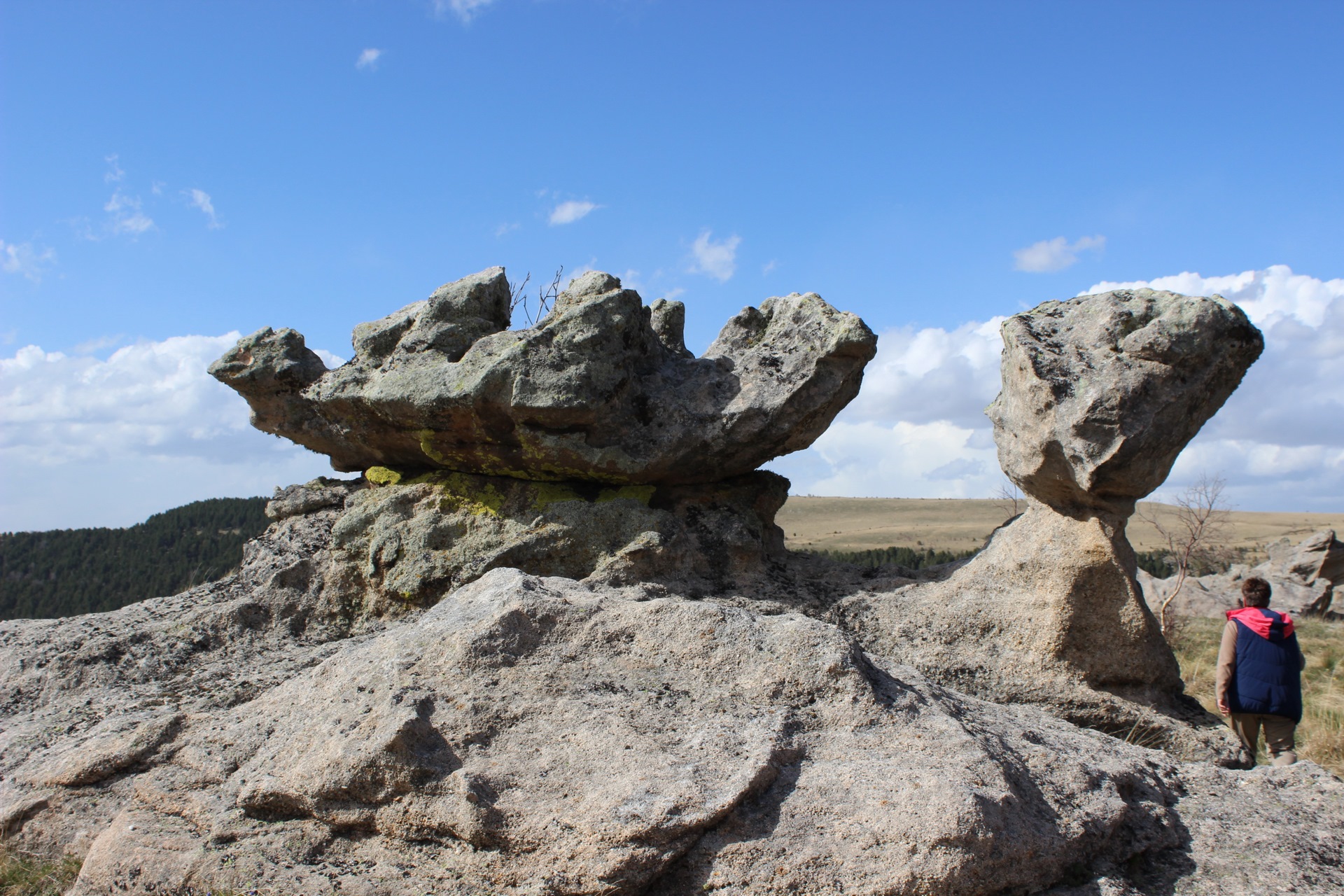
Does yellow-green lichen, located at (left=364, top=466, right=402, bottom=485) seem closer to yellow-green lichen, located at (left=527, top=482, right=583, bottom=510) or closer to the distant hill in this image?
yellow-green lichen, located at (left=527, top=482, right=583, bottom=510)

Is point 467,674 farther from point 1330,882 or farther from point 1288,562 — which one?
point 1288,562

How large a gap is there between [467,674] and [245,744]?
1416mm

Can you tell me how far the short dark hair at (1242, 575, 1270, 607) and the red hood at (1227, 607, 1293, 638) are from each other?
47 mm

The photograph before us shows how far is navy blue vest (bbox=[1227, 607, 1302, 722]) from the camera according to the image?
6.45 metres

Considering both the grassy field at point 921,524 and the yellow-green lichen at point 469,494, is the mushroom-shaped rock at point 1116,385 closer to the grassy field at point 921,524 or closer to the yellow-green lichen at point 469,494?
the yellow-green lichen at point 469,494

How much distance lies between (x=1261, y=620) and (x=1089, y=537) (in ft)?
4.43

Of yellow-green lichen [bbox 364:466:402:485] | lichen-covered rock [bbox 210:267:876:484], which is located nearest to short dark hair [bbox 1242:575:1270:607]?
lichen-covered rock [bbox 210:267:876:484]

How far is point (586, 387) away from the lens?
23.8ft

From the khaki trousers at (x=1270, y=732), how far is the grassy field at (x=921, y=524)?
61.1 m

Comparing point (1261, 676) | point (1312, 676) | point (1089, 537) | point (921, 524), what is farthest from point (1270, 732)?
point (921, 524)

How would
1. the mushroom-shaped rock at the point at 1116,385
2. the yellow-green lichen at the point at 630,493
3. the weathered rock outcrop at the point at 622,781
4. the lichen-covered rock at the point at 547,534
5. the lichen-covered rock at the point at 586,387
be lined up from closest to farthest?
the weathered rock outcrop at the point at 622,781, the mushroom-shaped rock at the point at 1116,385, the lichen-covered rock at the point at 586,387, the lichen-covered rock at the point at 547,534, the yellow-green lichen at the point at 630,493

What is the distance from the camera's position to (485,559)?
738cm

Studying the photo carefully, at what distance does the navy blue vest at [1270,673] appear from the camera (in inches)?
254

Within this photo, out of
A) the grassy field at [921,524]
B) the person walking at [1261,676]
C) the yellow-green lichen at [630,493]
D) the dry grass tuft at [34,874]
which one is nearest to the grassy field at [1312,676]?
the person walking at [1261,676]
